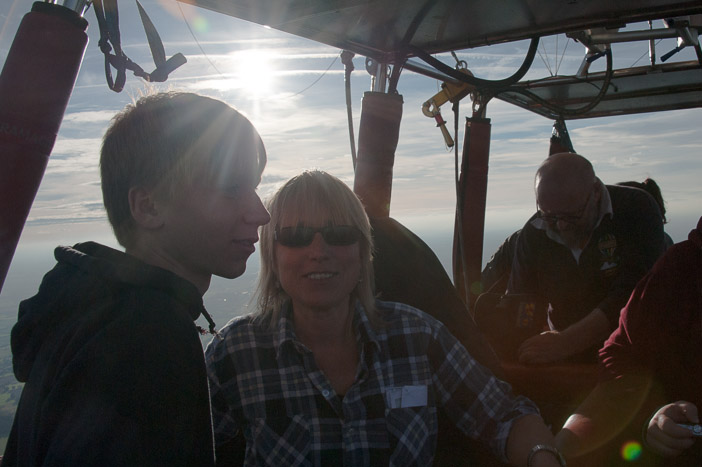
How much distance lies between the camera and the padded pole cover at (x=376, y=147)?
6.51 feet

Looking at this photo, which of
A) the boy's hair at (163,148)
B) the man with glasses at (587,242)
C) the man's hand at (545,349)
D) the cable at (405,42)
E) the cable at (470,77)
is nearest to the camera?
the boy's hair at (163,148)

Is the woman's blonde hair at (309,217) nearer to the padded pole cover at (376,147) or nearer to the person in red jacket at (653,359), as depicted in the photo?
the padded pole cover at (376,147)

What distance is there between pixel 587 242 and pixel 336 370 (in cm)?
174

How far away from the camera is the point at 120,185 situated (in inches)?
31.5

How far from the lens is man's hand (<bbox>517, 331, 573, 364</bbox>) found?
7.30ft

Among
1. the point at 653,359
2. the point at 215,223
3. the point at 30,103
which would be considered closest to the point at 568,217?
the point at 653,359

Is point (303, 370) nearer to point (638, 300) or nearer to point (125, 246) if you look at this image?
point (125, 246)

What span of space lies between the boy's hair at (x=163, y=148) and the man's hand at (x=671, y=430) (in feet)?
5.24

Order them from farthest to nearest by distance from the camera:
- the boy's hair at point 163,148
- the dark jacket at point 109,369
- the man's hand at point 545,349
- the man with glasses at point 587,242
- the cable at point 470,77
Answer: the man with glasses at point 587,242, the man's hand at point 545,349, the cable at point 470,77, the boy's hair at point 163,148, the dark jacket at point 109,369

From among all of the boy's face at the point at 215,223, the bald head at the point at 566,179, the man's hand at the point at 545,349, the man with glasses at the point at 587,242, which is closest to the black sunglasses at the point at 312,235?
the boy's face at the point at 215,223

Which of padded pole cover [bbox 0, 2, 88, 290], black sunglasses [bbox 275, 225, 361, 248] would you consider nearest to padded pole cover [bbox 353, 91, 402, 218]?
black sunglasses [bbox 275, 225, 361, 248]

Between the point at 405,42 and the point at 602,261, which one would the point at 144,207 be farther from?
the point at 602,261

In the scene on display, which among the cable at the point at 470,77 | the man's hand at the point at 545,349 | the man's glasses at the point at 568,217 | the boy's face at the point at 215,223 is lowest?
the man's hand at the point at 545,349

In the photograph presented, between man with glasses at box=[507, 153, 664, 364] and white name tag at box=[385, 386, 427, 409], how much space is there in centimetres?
118
